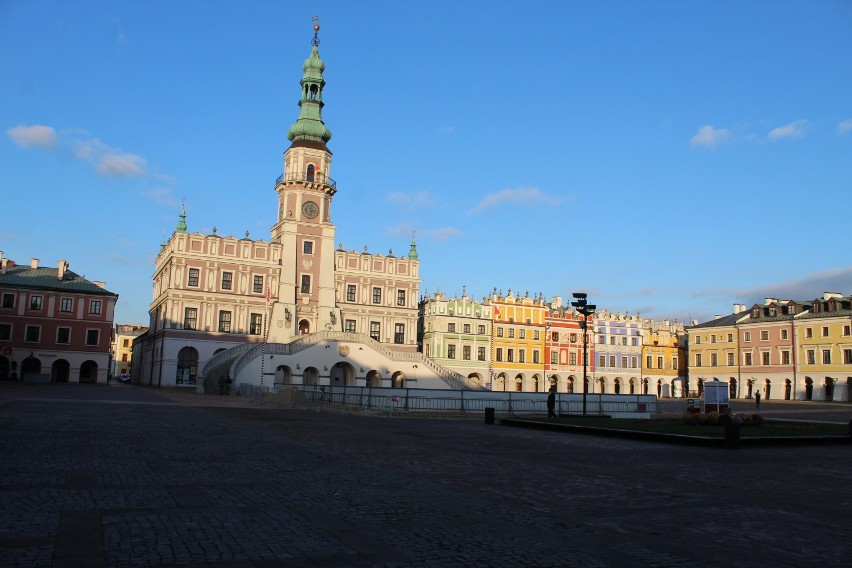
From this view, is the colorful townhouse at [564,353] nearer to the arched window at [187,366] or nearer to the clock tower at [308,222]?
the clock tower at [308,222]

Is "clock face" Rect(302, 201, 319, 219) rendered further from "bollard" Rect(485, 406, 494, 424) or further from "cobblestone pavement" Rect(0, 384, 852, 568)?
"cobblestone pavement" Rect(0, 384, 852, 568)

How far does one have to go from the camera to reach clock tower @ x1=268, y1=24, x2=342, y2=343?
74938 mm

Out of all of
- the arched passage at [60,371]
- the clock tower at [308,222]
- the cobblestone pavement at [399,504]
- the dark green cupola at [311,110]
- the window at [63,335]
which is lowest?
the cobblestone pavement at [399,504]

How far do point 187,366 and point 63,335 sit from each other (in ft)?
49.4

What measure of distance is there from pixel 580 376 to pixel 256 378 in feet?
168

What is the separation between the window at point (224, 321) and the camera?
7213 cm

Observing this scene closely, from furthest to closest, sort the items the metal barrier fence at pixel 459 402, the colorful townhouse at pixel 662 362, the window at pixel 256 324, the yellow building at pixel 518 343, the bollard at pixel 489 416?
the colorful townhouse at pixel 662 362 → the yellow building at pixel 518 343 → the window at pixel 256 324 → the metal barrier fence at pixel 459 402 → the bollard at pixel 489 416

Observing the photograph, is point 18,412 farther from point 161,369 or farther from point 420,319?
point 420,319

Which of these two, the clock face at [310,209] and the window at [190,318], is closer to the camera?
the window at [190,318]

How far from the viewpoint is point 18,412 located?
26125 mm

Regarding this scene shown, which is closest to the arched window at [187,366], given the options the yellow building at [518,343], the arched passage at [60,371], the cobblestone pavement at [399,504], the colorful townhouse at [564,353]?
the arched passage at [60,371]

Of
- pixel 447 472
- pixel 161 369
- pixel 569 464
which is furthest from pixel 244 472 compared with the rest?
pixel 161 369

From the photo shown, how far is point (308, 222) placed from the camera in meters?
76.4

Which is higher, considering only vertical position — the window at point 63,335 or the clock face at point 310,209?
the clock face at point 310,209
